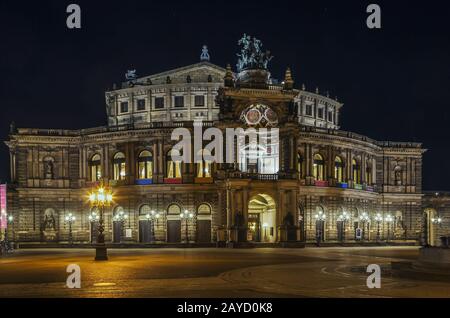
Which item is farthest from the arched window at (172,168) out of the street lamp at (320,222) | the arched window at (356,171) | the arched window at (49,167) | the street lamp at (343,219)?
the arched window at (356,171)

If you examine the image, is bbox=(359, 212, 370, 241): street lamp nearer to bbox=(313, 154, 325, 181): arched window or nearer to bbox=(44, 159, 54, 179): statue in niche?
bbox=(313, 154, 325, 181): arched window

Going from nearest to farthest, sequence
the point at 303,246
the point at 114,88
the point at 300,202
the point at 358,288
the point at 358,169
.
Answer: the point at 358,288, the point at 303,246, the point at 300,202, the point at 358,169, the point at 114,88

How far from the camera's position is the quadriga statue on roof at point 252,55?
76.8 metres

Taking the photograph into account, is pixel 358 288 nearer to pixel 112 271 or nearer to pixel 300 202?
pixel 112 271

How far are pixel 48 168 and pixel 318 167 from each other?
Result: 38.5 m

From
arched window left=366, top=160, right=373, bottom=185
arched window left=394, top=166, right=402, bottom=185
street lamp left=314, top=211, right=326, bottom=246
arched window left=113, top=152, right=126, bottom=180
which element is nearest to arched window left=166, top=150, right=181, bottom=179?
arched window left=113, top=152, right=126, bottom=180

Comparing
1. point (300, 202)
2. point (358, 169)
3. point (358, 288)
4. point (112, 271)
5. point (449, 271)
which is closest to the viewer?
point (358, 288)

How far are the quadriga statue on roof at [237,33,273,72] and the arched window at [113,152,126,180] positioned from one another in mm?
20903

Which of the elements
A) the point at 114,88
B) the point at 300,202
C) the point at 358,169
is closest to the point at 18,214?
the point at 114,88

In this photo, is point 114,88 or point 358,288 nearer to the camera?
point 358,288

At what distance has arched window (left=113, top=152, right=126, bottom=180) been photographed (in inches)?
3270

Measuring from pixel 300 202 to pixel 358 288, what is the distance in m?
57.1

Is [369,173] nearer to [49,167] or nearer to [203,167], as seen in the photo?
[203,167]

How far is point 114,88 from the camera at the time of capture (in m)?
96.1
